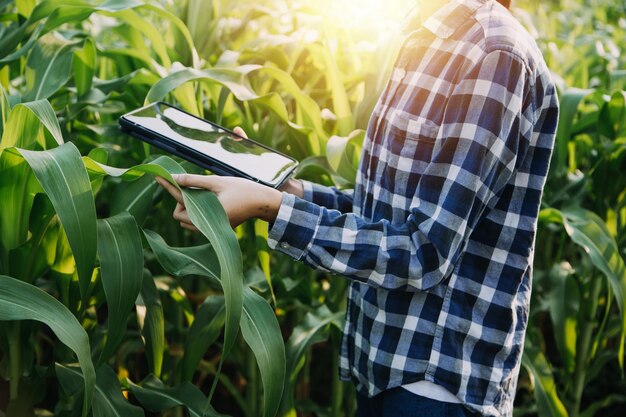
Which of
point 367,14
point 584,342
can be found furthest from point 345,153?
point 367,14

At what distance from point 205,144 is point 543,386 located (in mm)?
792

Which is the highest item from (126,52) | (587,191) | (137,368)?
(126,52)

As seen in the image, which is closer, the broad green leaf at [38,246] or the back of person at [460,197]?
the back of person at [460,197]

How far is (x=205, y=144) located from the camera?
Answer: 890 mm

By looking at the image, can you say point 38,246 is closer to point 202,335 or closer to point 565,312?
point 202,335

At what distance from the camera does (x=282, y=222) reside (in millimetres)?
786

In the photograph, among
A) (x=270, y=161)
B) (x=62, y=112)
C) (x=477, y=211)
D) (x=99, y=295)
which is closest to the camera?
(x=477, y=211)

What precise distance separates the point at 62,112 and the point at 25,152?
1.68 feet

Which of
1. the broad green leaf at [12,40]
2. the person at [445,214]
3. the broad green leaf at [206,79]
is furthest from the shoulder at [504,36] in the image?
the broad green leaf at [12,40]

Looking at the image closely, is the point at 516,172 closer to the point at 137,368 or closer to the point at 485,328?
the point at 485,328

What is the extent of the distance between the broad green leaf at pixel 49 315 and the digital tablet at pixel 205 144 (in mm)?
209

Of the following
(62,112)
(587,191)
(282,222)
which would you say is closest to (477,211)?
(282,222)

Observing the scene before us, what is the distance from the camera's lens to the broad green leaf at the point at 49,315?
2.48 feet

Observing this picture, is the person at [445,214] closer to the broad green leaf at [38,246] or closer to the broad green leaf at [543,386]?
the broad green leaf at [38,246]
